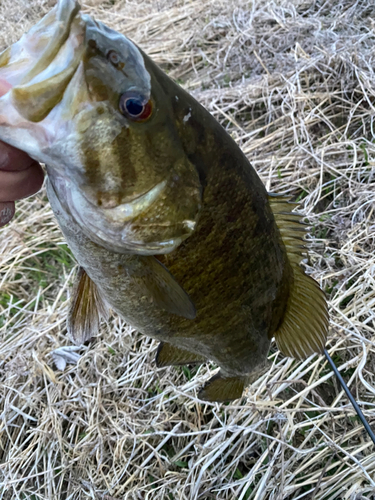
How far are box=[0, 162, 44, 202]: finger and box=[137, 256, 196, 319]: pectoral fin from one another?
9.9 inches

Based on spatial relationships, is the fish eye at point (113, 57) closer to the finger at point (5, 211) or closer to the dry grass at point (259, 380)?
the finger at point (5, 211)

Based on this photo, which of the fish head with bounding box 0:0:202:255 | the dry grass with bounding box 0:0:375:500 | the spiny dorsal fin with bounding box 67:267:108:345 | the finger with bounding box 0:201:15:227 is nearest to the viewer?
the fish head with bounding box 0:0:202:255

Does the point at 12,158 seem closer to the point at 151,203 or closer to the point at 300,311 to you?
the point at 151,203

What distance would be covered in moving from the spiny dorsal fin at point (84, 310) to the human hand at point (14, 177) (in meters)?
0.27

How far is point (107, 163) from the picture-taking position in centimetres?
66

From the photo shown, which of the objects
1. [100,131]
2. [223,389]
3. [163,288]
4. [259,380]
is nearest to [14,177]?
[100,131]

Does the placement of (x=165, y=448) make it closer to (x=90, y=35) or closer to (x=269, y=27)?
(x=90, y=35)

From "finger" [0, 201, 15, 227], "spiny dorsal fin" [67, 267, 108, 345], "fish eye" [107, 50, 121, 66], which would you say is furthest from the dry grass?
"fish eye" [107, 50, 121, 66]

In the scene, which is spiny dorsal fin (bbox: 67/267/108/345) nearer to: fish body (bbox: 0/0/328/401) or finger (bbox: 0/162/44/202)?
fish body (bbox: 0/0/328/401)

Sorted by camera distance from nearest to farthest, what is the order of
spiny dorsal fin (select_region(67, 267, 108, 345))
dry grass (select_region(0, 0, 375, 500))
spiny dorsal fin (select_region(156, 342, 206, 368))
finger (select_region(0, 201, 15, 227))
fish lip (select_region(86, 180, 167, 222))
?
fish lip (select_region(86, 180, 167, 222)) < finger (select_region(0, 201, 15, 227)) < spiny dorsal fin (select_region(67, 267, 108, 345)) < spiny dorsal fin (select_region(156, 342, 206, 368)) < dry grass (select_region(0, 0, 375, 500))

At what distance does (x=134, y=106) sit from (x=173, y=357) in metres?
0.84

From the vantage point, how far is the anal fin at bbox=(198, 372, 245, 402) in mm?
1270

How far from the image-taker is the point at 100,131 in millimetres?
636

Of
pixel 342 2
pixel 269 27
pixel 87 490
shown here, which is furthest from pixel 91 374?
pixel 342 2
